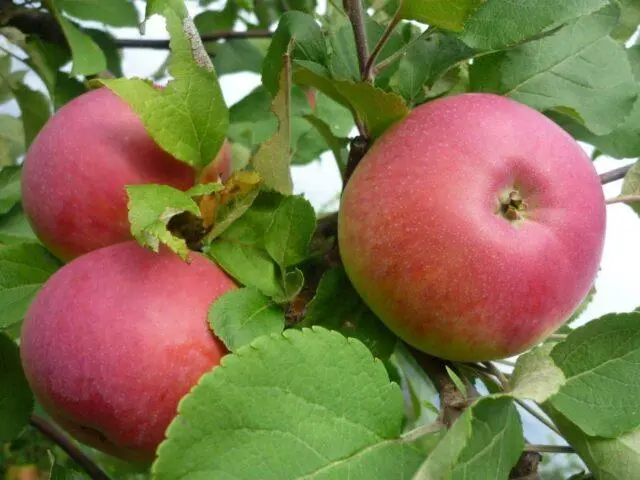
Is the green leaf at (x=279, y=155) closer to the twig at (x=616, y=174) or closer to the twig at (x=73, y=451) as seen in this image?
the twig at (x=616, y=174)

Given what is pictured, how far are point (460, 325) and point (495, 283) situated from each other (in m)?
0.04

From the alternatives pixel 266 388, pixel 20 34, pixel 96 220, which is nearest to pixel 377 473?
pixel 266 388

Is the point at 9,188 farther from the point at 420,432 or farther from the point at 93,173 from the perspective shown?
the point at 420,432

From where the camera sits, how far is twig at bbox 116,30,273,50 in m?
1.12

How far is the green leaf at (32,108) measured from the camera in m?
1.00

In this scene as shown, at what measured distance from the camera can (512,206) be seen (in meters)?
0.56

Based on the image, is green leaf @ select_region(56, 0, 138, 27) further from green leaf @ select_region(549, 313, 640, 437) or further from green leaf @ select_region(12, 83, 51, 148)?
green leaf @ select_region(549, 313, 640, 437)

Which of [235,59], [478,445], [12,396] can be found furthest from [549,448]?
[235,59]

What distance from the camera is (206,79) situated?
1.93 feet

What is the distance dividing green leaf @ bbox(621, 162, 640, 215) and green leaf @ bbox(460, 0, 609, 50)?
0.20 metres

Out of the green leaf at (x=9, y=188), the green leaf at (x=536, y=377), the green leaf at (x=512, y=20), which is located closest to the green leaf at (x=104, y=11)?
the green leaf at (x=9, y=188)

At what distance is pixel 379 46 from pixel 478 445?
30 cm

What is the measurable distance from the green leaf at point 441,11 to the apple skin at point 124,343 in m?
0.25

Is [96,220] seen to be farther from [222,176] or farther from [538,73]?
[538,73]
